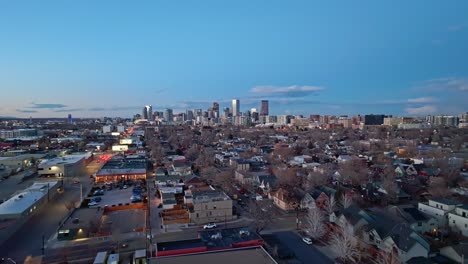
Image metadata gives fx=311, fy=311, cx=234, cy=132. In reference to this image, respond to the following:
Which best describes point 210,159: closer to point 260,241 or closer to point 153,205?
point 153,205

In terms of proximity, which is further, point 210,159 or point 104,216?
point 210,159

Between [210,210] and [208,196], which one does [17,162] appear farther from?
[210,210]

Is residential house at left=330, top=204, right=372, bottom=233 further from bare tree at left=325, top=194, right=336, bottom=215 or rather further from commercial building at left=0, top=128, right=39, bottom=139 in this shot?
commercial building at left=0, top=128, right=39, bottom=139

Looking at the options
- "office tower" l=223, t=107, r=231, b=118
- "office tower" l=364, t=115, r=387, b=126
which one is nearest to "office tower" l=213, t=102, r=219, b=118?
"office tower" l=223, t=107, r=231, b=118

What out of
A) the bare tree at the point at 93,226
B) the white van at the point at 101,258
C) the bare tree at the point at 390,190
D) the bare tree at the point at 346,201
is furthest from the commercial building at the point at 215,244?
the bare tree at the point at 390,190

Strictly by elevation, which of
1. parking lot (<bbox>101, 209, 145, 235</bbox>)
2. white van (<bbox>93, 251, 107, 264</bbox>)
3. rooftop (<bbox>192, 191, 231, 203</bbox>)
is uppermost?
rooftop (<bbox>192, 191, 231, 203</bbox>)

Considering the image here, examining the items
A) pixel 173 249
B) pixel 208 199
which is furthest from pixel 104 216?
pixel 173 249
